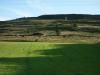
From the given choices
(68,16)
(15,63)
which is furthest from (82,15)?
(15,63)

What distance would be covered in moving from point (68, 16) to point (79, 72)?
5284 inches

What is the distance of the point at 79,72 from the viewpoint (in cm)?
1942

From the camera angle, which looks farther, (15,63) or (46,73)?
(15,63)

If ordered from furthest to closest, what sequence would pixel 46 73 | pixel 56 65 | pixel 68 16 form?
pixel 68 16 < pixel 56 65 < pixel 46 73

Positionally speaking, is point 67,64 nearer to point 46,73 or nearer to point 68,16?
point 46,73

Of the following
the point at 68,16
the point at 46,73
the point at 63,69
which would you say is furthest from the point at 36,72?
the point at 68,16

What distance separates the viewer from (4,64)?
23.2 metres

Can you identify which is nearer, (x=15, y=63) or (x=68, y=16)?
(x=15, y=63)

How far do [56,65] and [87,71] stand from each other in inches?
129

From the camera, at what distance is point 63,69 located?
2064cm

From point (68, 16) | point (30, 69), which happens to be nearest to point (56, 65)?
point (30, 69)

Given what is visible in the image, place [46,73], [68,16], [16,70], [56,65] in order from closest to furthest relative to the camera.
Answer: [46,73], [16,70], [56,65], [68,16]

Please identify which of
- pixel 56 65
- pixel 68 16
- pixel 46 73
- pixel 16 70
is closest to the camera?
pixel 46 73

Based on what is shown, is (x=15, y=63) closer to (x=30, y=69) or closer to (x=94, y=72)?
(x=30, y=69)
